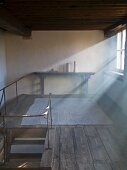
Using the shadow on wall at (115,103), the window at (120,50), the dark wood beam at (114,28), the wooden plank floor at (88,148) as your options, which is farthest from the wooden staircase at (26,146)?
the window at (120,50)

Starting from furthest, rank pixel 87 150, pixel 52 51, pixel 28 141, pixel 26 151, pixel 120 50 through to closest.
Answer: pixel 52 51 → pixel 120 50 → pixel 26 151 → pixel 28 141 → pixel 87 150

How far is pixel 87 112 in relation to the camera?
6.14 meters

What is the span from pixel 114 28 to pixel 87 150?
4.31 metres

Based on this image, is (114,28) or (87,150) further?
(114,28)

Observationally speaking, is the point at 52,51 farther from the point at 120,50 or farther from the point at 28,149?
the point at 28,149

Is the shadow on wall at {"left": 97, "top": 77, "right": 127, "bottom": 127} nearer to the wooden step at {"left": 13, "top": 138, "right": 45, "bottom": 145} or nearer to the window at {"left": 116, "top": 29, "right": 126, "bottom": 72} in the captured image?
the window at {"left": 116, "top": 29, "right": 126, "bottom": 72}

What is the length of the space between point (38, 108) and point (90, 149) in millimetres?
3124

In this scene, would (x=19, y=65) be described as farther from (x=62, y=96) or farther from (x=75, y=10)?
(x=75, y=10)

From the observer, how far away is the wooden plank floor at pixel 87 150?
3.13 m

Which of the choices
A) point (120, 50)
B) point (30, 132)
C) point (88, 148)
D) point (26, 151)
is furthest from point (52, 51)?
point (88, 148)

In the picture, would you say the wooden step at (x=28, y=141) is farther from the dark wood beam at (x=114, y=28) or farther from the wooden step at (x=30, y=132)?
the dark wood beam at (x=114, y=28)

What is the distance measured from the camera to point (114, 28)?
269 inches

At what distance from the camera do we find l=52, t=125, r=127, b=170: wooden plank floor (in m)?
3.13

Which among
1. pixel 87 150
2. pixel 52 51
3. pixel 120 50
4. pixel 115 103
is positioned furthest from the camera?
pixel 52 51
